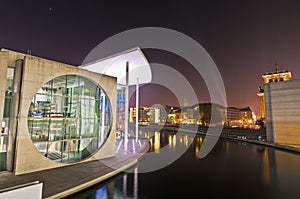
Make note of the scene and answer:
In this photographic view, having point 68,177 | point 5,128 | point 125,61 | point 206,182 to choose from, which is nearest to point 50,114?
point 5,128

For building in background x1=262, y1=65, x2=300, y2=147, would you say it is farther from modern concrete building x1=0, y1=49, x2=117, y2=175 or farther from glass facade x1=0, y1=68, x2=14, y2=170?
glass facade x1=0, y1=68, x2=14, y2=170

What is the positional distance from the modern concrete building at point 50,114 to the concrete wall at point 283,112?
18642 millimetres

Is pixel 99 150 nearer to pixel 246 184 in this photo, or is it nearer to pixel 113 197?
pixel 113 197

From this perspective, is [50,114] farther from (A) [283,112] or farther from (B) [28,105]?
(A) [283,112]

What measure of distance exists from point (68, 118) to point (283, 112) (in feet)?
70.1

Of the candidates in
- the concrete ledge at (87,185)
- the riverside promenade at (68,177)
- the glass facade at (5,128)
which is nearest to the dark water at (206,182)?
the concrete ledge at (87,185)

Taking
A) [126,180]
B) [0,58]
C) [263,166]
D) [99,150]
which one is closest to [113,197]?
[126,180]

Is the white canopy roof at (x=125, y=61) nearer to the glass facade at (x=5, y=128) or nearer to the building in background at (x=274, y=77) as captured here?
the glass facade at (x=5, y=128)

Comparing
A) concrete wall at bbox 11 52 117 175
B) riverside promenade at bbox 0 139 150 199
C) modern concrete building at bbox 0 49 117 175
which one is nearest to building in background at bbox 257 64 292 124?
modern concrete building at bbox 0 49 117 175

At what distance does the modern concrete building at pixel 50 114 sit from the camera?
6.96m

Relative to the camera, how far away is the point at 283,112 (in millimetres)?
19500

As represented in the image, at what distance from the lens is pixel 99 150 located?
31.4 feet

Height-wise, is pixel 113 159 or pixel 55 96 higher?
pixel 55 96

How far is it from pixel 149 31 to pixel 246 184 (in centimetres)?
1786
